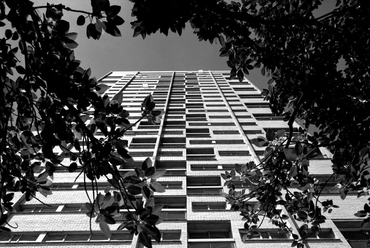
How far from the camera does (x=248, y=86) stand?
41.3 meters

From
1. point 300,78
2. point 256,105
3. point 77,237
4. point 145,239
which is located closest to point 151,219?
point 145,239

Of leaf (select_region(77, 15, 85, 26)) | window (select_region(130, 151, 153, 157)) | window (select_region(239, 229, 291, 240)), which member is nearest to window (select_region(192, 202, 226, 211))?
window (select_region(239, 229, 291, 240))

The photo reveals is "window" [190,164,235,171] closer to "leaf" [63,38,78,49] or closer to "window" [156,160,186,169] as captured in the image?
"window" [156,160,186,169]

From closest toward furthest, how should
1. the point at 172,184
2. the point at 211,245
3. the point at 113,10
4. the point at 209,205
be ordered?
the point at 113,10 < the point at 211,245 < the point at 209,205 < the point at 172,184

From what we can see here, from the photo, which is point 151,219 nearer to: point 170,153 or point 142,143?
point 170,153

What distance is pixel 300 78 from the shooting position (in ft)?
16.5

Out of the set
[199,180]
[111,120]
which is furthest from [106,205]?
[199,180]

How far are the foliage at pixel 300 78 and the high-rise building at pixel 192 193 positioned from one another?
1.01m

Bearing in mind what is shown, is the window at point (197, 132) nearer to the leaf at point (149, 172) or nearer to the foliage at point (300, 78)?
the foliage at point (300, 78)

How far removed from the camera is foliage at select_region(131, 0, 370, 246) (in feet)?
12.5

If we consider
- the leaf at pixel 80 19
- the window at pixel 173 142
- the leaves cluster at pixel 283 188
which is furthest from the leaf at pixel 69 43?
the window at pixel 173 142

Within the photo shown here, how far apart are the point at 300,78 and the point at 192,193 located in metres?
13.4

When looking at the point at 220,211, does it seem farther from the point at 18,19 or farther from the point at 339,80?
the point at 18,19

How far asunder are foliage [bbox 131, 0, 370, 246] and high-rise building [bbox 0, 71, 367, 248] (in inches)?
39.6
